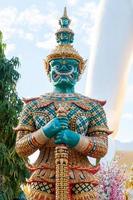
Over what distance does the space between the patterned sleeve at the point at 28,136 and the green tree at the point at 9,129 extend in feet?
17.5

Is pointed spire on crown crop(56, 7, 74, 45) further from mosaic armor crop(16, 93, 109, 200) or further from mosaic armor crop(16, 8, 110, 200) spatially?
mosaic armor crop(16, 93, 109, 200)

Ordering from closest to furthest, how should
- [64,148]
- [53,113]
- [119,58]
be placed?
1. [64,148]
2. [53,113]
3. [119,58]

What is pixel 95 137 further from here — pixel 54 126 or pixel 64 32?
pixel 64 32

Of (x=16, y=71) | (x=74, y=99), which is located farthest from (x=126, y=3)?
(x=74, y=99)

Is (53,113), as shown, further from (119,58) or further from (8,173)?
(8,173)

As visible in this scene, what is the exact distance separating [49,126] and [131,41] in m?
5.98

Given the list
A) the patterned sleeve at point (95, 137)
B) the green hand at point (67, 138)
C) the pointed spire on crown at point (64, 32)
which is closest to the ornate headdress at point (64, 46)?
the pointed spire on crown at point (64, 32)

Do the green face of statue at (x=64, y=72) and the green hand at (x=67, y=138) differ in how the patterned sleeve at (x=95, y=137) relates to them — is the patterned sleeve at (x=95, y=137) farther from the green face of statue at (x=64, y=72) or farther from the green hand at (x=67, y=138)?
the green face of statue at (x=64, y=72)

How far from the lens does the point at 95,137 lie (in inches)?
219

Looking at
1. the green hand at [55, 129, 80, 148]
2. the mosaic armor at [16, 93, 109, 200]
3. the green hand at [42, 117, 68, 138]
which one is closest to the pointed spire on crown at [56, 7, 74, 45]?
the mosaic armor at [16, 93, 109, 200]

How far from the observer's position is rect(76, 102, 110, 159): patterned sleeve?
17.7 feet

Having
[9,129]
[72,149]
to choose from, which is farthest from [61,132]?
[9,129]

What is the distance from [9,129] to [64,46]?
5.50m

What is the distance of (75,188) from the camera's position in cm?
536
